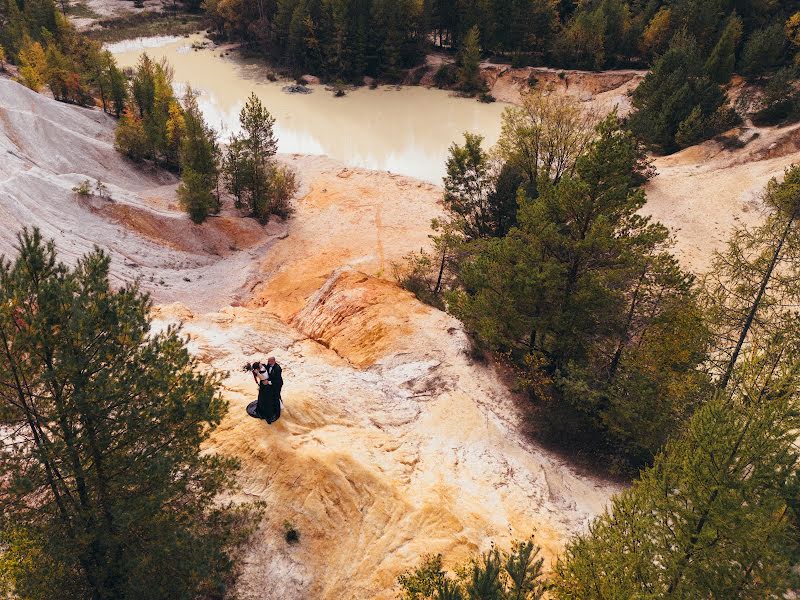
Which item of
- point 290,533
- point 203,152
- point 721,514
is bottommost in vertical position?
point 290,533

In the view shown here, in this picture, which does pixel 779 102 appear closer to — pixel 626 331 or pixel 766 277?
pixel 626 331

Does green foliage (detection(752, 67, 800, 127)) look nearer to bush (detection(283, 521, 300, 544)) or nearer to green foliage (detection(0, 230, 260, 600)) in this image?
bush (detection(283, 521, 300, 544))

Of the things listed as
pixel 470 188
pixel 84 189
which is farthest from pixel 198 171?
pixel 470 188

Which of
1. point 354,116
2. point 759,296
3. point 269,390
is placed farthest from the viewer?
point 354,116

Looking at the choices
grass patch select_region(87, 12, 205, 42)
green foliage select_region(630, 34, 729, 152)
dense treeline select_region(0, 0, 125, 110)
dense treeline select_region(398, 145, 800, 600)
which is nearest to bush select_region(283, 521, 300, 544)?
dense treeline select_region(398, 145, 800, 600)

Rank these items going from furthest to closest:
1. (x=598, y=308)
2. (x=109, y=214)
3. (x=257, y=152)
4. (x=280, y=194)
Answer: (x=280, y=194)
(x=257, y=152)
(x=109, y=214)
(x=598, y=308)
